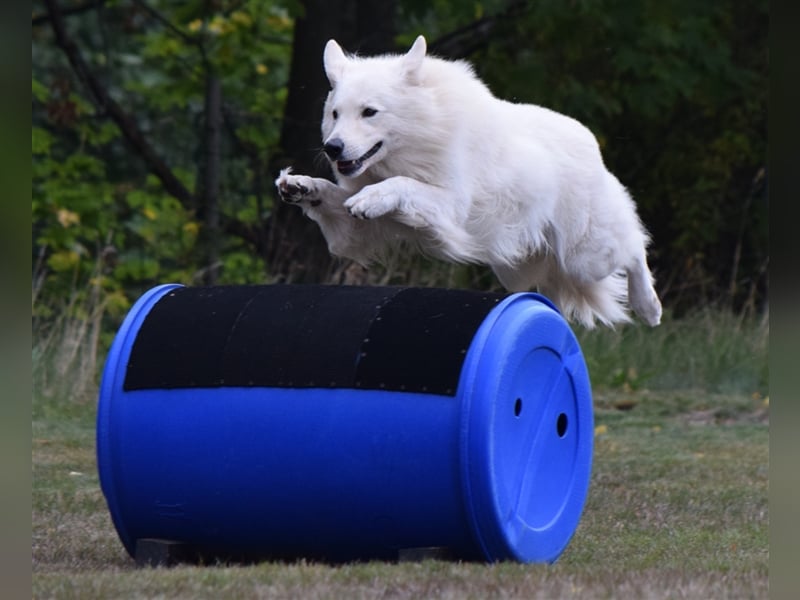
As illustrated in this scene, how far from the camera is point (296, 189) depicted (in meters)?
5.84


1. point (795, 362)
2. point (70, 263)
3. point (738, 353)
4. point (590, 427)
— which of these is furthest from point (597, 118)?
point (795, 362)

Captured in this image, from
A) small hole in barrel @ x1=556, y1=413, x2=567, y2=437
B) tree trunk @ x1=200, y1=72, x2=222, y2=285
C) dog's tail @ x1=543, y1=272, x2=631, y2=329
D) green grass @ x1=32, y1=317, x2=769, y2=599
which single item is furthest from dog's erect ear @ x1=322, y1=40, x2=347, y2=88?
tree trunk @ x1=200, y1=72, x2=222, y2=285

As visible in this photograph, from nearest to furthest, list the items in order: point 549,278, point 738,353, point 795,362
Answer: point 795,362 → point 549,278 → point 738,353

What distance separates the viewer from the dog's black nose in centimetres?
560

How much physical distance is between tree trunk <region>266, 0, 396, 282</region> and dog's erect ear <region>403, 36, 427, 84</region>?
21.0ft

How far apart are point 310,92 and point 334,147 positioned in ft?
24.4

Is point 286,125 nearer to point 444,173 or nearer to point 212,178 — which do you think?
point 212,178

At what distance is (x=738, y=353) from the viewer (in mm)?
11492

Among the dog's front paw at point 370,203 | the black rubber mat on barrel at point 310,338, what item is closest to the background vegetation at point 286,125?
the dog's front paw at point 370,203

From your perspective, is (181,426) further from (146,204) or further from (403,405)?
(146,204)

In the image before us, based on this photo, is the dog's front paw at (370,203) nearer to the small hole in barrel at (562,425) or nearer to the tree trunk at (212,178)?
the small hole in barrel at (562,425)

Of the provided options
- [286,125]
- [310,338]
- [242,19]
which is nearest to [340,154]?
[310,338]

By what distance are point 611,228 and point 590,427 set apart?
1714 mm

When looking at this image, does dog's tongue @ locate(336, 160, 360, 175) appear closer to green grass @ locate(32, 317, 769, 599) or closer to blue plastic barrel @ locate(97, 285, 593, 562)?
blue plastic barrel @ locate(97, 285, 593, 562)
